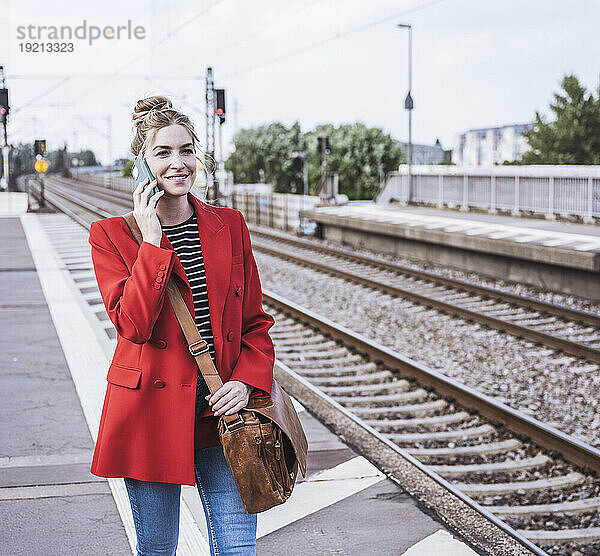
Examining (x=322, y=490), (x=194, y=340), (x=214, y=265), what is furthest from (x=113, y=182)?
(x=194, y=340)

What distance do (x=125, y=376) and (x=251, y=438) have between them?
1.30ft

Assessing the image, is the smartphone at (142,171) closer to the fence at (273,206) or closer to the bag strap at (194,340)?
the bag strap at (194,340)

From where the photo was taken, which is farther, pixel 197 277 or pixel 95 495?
pixel 95 495

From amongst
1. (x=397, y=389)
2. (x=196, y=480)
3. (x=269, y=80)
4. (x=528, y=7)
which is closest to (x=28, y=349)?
(x=397, y=389)

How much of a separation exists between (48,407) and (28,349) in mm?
2146

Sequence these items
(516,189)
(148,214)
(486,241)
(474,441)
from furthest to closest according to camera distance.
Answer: (516,189), (486,241), (474,441), (148,214)

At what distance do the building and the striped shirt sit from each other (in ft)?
527

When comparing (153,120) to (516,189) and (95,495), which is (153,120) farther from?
(516,189)

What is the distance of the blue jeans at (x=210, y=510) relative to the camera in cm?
252

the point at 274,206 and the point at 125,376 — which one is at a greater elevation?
the point at 274,206

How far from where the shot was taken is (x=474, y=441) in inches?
251

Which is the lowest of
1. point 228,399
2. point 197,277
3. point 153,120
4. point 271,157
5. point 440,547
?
point 440,547

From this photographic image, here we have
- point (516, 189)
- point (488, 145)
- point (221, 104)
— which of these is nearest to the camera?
point (516, 189)

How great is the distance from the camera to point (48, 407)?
5.92 m
